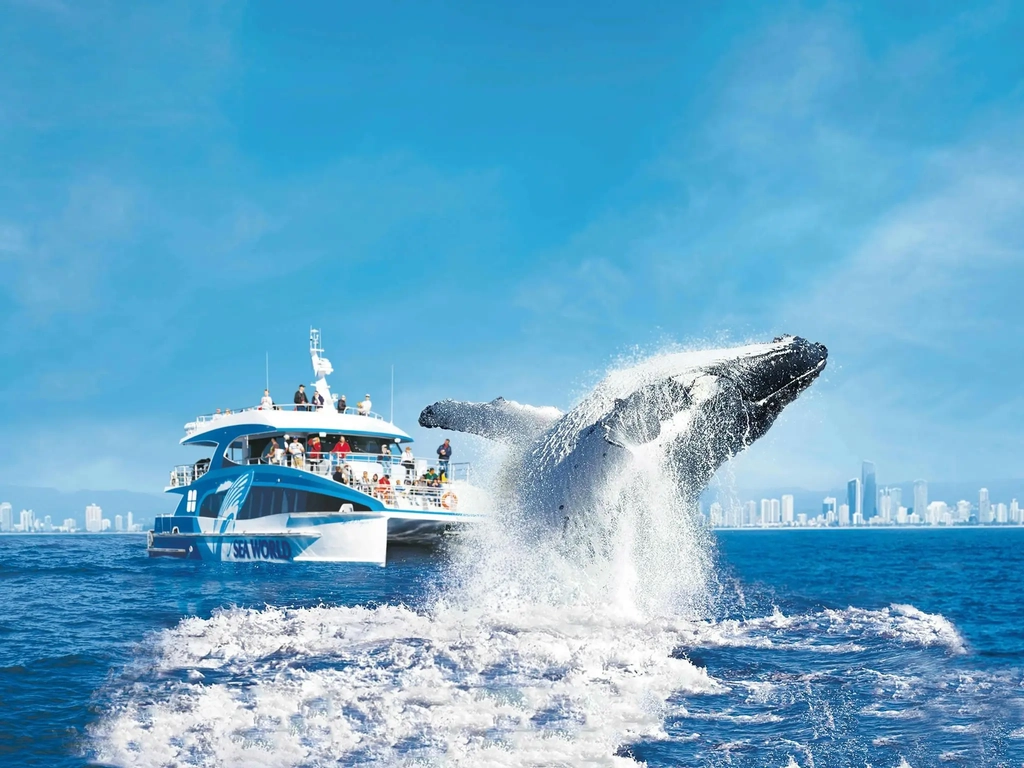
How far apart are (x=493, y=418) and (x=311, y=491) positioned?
15.5 meters

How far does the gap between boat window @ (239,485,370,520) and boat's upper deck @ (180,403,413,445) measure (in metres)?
2.10

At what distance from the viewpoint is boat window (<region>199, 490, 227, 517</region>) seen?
1230 inches

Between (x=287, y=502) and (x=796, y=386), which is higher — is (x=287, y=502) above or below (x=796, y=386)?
below

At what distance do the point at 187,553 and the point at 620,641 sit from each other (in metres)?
26.0

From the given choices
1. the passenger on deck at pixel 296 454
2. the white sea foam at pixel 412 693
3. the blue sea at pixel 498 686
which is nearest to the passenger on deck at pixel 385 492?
the passenger on deck at pixel 296 454

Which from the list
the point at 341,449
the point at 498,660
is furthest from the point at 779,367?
the point at 341,449

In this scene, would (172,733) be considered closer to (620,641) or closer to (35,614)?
(620,641)

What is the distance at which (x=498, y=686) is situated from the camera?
8477 mm

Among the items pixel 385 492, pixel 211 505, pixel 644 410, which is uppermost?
pixel 644 410

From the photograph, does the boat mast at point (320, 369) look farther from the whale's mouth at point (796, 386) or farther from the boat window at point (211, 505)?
the whale's mouth at point (796, 386)

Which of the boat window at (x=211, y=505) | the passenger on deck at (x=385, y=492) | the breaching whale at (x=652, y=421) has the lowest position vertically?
the boat window at (x=211, y=505)

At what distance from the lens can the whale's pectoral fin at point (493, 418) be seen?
12.2m

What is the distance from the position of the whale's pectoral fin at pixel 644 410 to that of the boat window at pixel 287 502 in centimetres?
1858

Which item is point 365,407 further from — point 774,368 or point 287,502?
point 774,368
